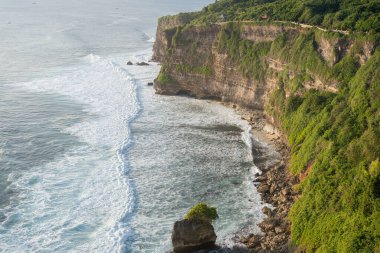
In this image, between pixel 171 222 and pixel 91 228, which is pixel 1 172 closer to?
pixel 91 228

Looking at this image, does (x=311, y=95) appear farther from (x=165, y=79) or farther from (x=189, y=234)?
(x=165, y=79)

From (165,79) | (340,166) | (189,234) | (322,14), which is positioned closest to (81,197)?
(189,234)

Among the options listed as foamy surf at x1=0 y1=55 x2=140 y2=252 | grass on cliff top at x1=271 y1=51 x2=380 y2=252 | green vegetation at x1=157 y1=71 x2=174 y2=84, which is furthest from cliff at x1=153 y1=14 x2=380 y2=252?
foamy surf at x1=0 y1=55 x2=140 y2=252

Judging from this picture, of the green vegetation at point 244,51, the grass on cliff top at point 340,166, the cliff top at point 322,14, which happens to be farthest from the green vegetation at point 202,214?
the green vegetation at point 244,51

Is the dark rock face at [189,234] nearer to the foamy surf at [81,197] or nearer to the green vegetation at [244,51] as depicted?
the foamy surf at [81,197]

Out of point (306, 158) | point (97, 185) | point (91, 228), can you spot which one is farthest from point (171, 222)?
point (306, 158)
